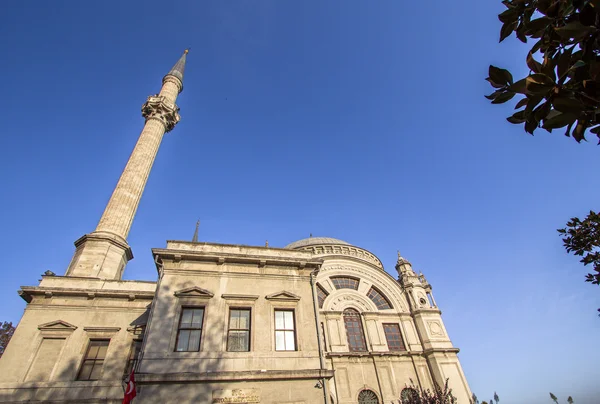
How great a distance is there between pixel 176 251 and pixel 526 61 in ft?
42.4

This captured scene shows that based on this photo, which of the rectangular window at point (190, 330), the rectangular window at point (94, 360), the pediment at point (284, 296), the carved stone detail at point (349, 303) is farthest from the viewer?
the carved stone detail at point (349, 303)

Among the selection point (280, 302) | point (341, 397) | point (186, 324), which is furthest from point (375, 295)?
point (186, 324)

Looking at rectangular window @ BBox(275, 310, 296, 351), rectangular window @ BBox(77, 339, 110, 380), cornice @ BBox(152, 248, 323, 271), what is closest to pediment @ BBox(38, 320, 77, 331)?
rectangular window @ BBox(77, 339, 110, 380)

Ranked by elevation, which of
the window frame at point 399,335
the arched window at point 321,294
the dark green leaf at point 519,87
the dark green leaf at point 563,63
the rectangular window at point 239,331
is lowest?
the dark green leaf at point 519,87

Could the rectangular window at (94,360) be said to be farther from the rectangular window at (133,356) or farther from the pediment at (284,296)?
the pediment at (284,296)

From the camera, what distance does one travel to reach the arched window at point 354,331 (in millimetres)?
21500

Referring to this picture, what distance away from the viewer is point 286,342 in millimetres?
11984

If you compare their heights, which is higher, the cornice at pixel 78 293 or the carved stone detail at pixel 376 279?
the carved stone detail at pixel 376 279

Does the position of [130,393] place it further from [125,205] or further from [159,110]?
[159,110]

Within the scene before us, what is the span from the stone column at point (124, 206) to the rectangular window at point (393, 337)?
64.2ft

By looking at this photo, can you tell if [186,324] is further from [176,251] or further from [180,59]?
[180,59]

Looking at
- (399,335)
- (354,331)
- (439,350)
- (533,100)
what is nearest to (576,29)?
(533,100)

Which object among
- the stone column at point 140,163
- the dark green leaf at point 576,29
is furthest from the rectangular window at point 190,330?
the dark green leaf at point 576,29

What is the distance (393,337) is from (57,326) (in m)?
21.1
